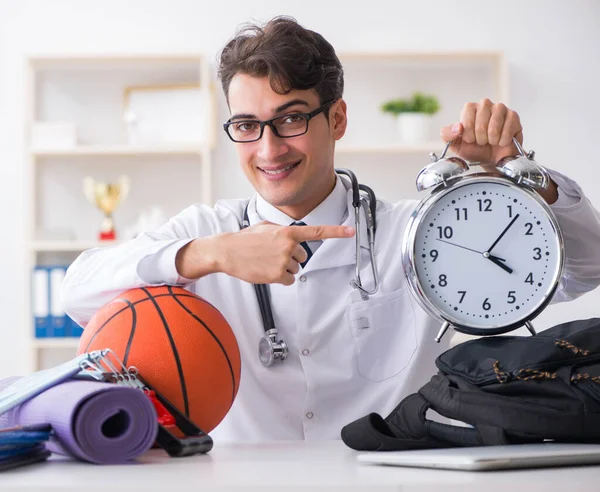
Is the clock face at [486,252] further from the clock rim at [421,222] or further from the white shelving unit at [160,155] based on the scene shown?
the white shelving unit at [160,155]

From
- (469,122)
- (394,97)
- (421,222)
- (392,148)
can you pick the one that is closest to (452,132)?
(469,122)

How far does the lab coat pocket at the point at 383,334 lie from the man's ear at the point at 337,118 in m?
0.47

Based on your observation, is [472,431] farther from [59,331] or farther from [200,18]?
[200,18]

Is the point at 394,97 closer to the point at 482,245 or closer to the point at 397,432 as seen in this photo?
the point at 482,245

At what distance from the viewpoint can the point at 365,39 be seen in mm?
4422

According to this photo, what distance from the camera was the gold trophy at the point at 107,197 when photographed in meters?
4.18

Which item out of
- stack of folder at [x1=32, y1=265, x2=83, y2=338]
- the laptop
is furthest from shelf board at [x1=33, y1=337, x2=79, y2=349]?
the laptop

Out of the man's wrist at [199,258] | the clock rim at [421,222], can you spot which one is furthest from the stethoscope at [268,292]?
the clock rim at [421,222]

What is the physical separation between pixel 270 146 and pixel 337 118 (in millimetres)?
320

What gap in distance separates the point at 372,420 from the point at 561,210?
2.10ft

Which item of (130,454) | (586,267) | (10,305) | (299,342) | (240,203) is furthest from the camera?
(10,305)

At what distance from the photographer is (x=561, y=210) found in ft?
5.05

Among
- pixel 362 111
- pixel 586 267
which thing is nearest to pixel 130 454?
pixel 586 267

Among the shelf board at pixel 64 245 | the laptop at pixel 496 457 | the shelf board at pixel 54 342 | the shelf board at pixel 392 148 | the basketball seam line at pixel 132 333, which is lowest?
the shelf board at pixel 54 342
